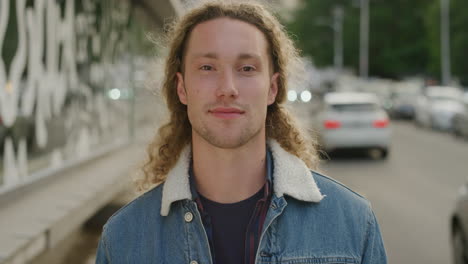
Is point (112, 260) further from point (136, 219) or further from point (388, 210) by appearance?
point (388, 210)

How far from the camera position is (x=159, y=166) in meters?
2.36

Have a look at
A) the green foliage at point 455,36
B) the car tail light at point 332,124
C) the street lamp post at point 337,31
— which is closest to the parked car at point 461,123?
the car tail light at point 332,124

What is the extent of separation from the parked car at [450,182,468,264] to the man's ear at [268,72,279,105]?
351 cm

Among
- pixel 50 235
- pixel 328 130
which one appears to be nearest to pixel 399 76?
pixel 328 130

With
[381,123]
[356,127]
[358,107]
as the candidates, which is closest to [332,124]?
[356,127]

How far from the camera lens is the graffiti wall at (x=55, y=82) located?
604cm

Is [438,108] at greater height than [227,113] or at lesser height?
lesser

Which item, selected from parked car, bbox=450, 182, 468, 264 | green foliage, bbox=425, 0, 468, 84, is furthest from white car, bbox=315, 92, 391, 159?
green foliage, bbox=425, 0, 468, 84

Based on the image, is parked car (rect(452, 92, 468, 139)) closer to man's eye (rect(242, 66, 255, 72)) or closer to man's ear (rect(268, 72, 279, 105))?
man's ear (rect(268, 72, 279, 105))

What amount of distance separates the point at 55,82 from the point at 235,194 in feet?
19.4

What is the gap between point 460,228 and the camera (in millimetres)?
5461

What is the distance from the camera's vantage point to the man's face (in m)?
2.03

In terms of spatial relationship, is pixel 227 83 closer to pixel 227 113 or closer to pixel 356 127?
pixel 227 113

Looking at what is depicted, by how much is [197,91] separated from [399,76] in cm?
6512
